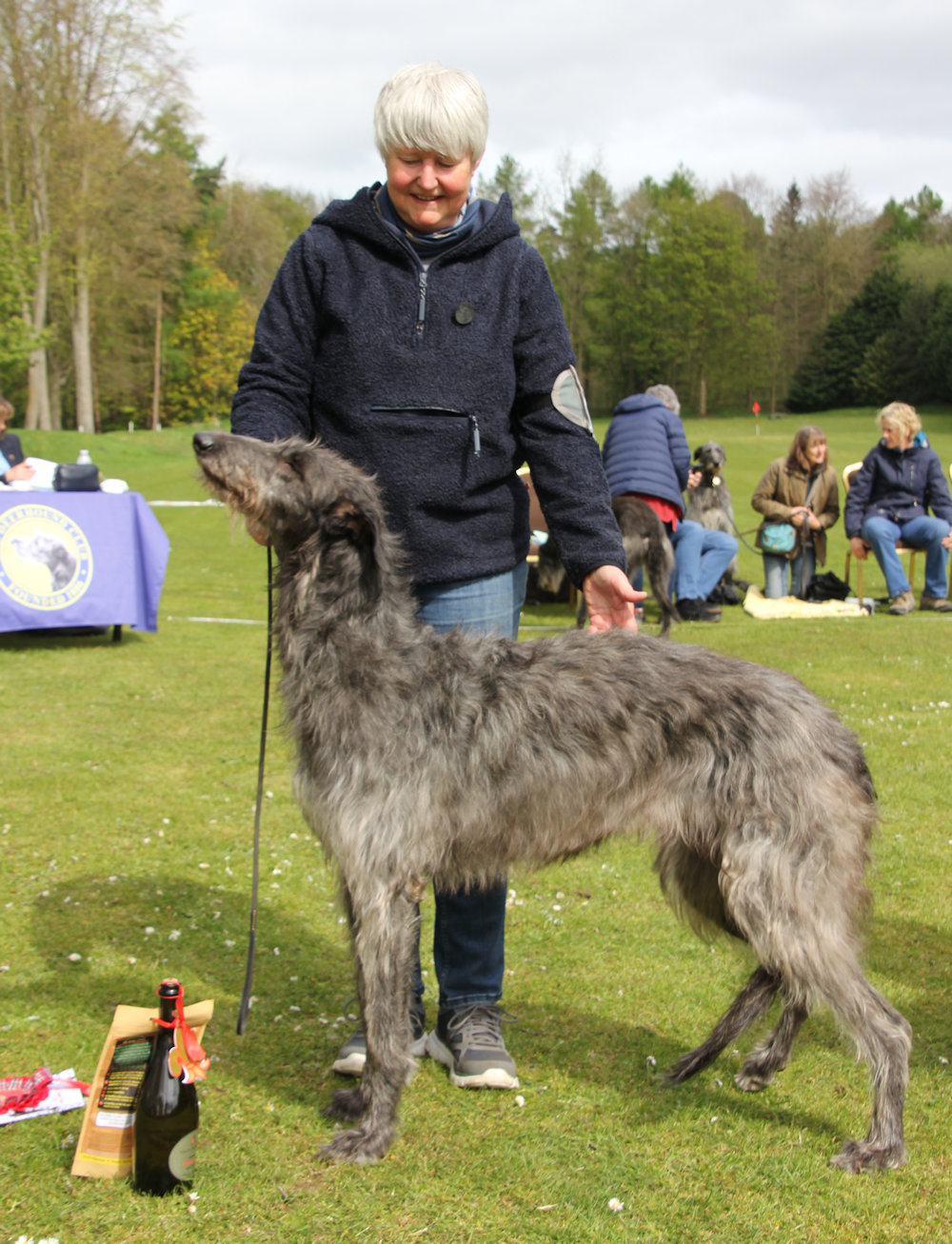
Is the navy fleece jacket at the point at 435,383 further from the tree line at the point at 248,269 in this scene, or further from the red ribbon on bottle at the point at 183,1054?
the tree line at the point at 248,269

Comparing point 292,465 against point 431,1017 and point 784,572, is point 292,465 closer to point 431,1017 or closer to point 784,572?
point 431,1017

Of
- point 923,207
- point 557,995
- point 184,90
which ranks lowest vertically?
point 557,995

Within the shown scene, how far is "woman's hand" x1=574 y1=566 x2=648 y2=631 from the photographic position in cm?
337

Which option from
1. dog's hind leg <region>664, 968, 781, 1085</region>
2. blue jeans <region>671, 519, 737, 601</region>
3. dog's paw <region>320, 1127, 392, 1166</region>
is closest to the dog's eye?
dog's paw <region>320, 1127, 392, 1166</region>

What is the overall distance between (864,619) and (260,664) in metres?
6.41

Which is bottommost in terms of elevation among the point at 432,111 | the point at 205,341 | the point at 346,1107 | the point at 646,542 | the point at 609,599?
the point at 346,1107

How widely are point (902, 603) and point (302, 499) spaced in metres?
10.4

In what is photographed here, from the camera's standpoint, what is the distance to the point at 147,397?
169ft

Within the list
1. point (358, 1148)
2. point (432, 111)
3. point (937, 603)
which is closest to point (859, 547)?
point (937, 603)

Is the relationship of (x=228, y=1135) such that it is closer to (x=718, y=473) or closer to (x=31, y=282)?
(x=718, y=473)

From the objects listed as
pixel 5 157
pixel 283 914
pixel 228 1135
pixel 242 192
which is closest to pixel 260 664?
pixel 283 914

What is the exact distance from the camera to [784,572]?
12.7 metres

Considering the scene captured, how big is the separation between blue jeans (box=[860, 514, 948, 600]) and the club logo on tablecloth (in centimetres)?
861

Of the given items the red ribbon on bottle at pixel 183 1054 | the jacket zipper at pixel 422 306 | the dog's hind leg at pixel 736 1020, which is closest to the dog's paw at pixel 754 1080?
the dog's hind leg at pixel 736 1020
